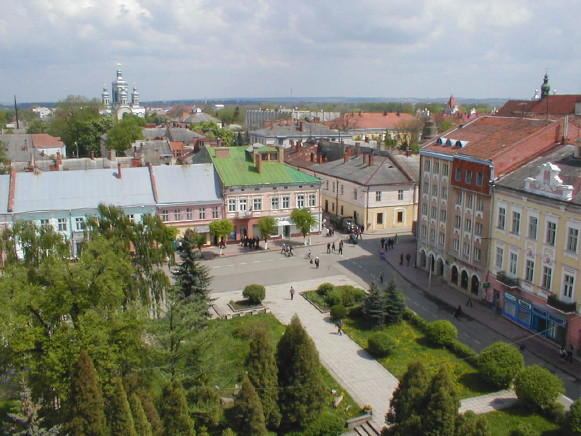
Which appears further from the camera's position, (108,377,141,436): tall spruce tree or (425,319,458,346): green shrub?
(425,319,458,346): green shrub

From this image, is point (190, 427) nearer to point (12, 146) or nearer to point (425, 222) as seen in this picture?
point (425, 222)

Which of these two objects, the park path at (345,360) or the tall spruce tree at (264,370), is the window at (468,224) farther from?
the tall spruce tree at (264,370)

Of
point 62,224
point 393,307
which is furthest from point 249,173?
point 393,307

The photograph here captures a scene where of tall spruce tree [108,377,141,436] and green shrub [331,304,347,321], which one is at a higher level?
tall spruce tree [108,377,141,436]

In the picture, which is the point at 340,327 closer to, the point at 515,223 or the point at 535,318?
the point at 535,318

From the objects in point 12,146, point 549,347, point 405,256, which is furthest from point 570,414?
point 12,146

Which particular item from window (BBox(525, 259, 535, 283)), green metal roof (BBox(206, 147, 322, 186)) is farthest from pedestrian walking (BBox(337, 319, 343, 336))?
green metal roof (BBox(206, 147, 322, 186))

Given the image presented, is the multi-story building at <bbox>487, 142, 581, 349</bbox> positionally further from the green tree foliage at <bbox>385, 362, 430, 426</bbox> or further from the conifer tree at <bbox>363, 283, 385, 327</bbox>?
the green tree foliage at <bbox>385, 362, 430, 426</bbox>
